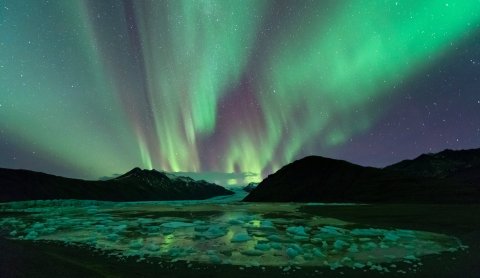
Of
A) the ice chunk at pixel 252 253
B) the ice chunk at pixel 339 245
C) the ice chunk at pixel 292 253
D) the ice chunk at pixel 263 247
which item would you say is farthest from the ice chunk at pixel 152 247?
the ice chunk at pixel 339 245

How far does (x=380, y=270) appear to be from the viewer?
12375mm

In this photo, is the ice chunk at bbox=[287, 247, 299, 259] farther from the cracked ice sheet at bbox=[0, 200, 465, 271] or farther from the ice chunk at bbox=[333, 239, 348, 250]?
the ice chunk at bbox=[333, 239, 348, 250]

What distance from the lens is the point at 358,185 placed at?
13338cm

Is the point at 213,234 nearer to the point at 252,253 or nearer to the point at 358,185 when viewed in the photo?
the point at 252,253

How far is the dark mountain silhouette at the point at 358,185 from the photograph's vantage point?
334ft

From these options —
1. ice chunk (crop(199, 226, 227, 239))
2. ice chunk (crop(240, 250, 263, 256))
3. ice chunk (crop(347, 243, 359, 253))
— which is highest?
ice chunk (crop(199, 226, 227, 239))

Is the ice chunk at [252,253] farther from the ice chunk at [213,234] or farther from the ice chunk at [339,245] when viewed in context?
the ice chunk at [213,234]

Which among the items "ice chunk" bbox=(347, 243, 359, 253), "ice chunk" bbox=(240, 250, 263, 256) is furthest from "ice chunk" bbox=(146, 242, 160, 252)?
"ice chunk" bbox=(347, 243, 359, 253)

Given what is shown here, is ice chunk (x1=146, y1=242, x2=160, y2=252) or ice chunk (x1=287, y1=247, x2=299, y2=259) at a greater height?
ice chunk (x1=146, y1=242, x2=160, y2=252)

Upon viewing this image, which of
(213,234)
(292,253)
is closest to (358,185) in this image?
(213,234)

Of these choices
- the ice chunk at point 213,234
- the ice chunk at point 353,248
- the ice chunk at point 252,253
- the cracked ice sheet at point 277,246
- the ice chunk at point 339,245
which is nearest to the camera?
the cracked ice sheet at point 277,246

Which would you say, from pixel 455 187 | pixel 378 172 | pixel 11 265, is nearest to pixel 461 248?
pixel 11 265

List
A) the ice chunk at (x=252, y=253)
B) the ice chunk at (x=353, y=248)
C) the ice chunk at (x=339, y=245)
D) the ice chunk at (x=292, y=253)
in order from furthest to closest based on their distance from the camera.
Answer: the ice chunk at (x=339, y=245), the ice chunk at (x=353, y=248), the ice chunk at (x=252, y=253), the ice chunk at (x=292, y=253)

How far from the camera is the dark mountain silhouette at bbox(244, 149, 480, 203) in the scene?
334ft
